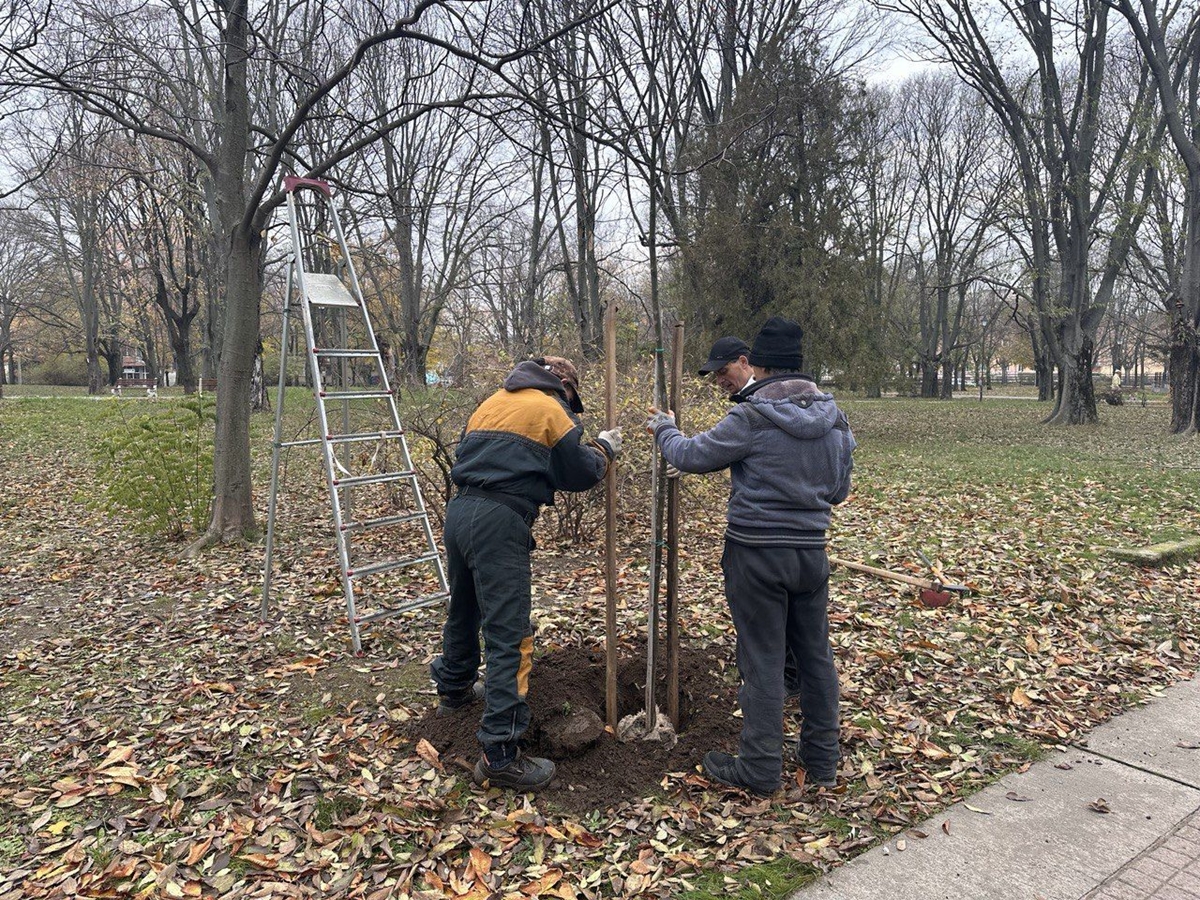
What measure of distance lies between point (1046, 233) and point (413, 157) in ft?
60.1

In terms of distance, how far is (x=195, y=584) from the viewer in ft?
20.8

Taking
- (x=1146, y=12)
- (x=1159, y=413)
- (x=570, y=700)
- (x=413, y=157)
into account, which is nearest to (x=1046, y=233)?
(x=1146, y=12)

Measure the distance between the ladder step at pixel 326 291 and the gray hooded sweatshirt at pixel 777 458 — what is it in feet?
10.4

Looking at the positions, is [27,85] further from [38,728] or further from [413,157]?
[413,157]

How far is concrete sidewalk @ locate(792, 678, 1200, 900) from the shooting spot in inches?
104

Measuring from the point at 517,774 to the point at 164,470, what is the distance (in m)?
6.10


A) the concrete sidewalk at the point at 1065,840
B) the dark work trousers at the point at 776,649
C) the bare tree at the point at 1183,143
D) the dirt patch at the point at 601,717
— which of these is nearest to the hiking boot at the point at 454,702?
the dirt patch at the point at 601,717

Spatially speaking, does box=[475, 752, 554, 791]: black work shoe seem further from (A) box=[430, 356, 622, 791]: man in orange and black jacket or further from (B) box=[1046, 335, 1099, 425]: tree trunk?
(B) box=[1046, 335, 1099, 425]: tree trunk

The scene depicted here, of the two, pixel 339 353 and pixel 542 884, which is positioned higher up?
pixel 339 353

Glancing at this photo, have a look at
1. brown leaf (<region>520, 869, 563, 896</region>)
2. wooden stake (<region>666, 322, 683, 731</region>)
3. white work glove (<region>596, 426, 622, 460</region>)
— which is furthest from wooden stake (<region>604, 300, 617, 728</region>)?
brown leaf (<region>520, 869, 563, 896</region>)

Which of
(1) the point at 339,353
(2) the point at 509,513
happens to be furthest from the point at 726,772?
(1) the point at 339,353

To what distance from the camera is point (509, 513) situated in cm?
321

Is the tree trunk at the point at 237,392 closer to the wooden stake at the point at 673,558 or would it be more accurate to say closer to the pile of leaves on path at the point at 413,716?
the pile of leaves on path at the point at 413,716

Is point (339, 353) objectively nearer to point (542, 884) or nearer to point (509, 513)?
point (509, 513)
